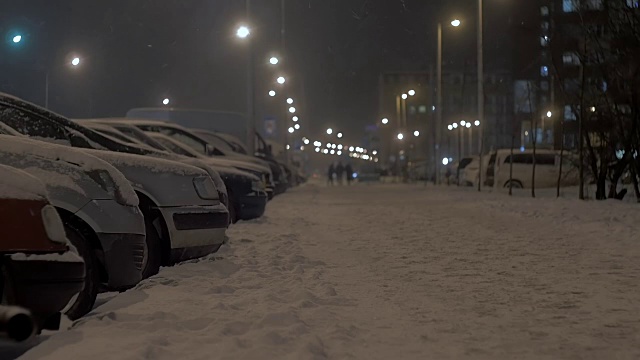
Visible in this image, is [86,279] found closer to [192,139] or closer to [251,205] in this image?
[251,205]

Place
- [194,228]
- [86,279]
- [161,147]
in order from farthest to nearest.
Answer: [161,147]
[194,228]
[86,279]

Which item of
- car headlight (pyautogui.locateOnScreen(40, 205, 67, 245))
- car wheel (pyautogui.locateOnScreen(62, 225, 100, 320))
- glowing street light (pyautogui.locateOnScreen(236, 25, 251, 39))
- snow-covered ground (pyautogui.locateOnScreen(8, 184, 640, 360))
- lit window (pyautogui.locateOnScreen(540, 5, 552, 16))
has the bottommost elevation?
snow-covered ground (pyautogui.locateOnScreen(8, 184, 640, 360))

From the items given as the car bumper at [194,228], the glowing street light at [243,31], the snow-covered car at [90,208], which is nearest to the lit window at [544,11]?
the glowing street light at [243,31]

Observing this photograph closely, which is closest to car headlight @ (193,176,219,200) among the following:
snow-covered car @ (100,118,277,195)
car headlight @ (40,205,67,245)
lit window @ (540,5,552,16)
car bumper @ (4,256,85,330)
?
car bumper @ (4,256,85,330)

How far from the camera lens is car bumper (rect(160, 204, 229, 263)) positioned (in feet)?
23.2

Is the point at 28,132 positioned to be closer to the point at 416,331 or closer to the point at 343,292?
the point at 343,292

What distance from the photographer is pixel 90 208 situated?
5.43 meters

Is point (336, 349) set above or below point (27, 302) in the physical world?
below

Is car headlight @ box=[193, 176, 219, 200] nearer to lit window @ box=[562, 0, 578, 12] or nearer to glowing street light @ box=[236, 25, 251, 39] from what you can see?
lit window @ box=[562, 0, 578, 12]

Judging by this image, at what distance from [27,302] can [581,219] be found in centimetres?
1123

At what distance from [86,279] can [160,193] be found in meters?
1.82

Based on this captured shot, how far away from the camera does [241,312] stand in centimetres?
571

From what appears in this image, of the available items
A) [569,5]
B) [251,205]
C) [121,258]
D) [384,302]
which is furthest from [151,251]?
[569,5]

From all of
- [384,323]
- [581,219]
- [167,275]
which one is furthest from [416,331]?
[581,219]
